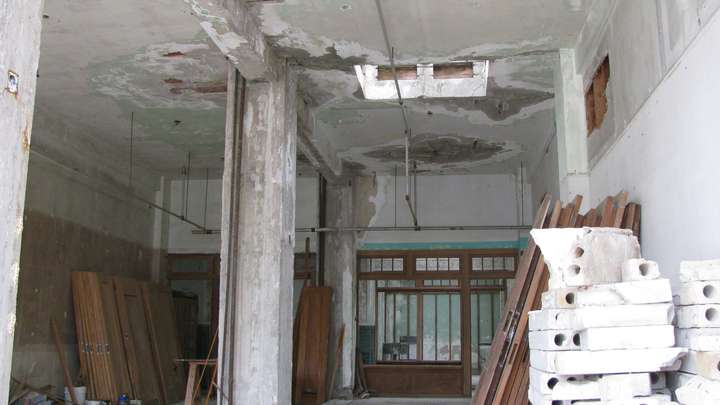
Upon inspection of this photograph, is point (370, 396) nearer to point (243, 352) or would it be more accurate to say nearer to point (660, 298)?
point (243, 352)

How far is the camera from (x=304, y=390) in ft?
38.1

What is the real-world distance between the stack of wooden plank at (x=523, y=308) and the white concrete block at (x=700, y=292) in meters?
1.84

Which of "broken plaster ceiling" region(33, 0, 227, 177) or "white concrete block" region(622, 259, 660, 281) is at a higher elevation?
"broken plaster ceiling" region(33, 0, 227, 177)

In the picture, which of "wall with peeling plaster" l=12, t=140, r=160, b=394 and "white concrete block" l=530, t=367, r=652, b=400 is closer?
"white concrete block" l=530, t=367, r=652, b=400

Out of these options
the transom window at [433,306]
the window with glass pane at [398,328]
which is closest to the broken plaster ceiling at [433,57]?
the transom window at [433,306]

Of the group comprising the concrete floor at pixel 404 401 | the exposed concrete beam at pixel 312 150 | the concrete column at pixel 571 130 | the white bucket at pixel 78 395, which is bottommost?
the concrete floor at pixel 404 401

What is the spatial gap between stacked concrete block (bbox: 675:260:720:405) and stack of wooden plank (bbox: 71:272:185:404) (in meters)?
8.83

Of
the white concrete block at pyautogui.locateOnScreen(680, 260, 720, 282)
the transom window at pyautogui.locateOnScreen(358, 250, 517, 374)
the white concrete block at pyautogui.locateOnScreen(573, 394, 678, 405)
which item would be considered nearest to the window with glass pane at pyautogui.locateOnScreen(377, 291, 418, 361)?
the transom window at pyautogui.locateOnScreen(358, 250, 517, 374)

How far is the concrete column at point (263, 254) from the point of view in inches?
268

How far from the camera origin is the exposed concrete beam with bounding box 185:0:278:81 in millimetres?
5797

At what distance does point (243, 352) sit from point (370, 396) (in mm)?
6183

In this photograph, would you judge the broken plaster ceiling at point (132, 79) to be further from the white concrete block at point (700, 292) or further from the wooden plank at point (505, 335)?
the white concrete block at point (700, 292)

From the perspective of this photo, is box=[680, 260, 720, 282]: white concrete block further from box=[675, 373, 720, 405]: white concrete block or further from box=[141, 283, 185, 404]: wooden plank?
box=[141, 283, 185, 404]: wooden plank

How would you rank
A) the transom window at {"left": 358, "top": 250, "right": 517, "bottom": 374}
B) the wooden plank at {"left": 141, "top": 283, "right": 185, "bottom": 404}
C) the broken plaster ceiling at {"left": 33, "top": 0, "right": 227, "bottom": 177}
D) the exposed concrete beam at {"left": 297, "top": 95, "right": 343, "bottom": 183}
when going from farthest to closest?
the transom window at {"left": 358, "top": 250, "right": 517, "bottom": 374} → the wooden plank at {"left": 141, "top": 283, "right": 185, "bottom": 404} → the exposed concrete beam at {"left": 297, "top": 95, "right": 343, "bottom": 183} → the broken plaster ceiling at {"left": 33, "top": 0, "right": 227, "bottom": 177}
